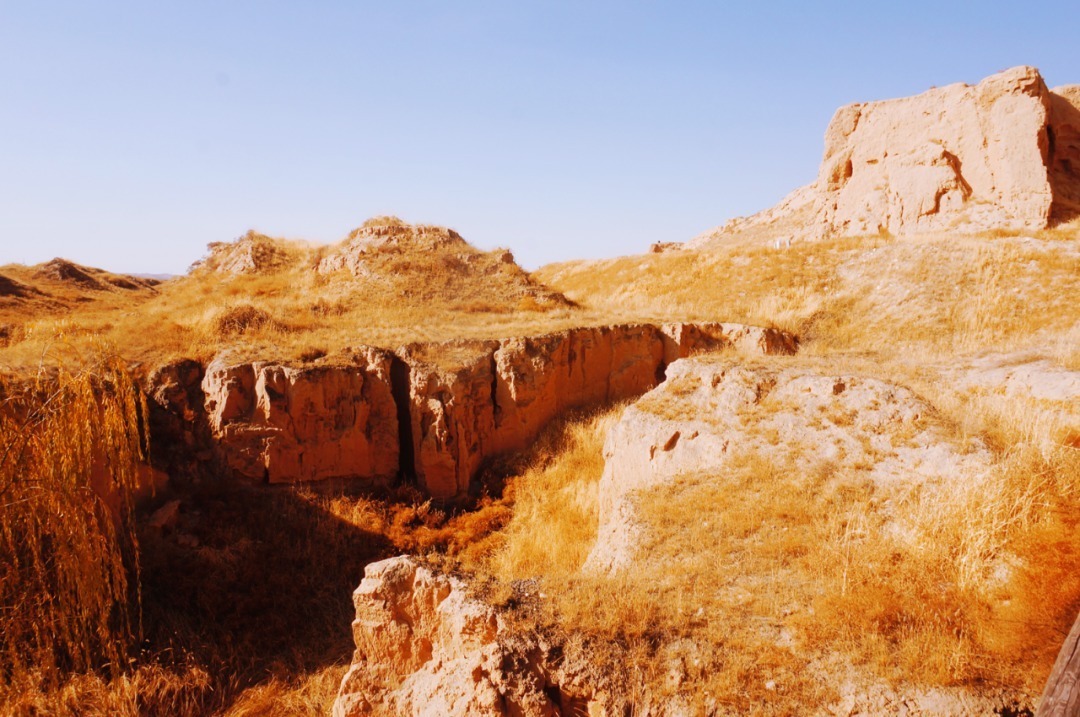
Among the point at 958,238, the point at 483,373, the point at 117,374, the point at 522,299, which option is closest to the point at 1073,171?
the point at 958,238

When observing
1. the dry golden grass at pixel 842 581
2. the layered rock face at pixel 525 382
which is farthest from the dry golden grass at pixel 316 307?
the dry golden grass at pixel 842 581

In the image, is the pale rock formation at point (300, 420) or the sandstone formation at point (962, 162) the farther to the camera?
the sandstone formation at point (962, 162)

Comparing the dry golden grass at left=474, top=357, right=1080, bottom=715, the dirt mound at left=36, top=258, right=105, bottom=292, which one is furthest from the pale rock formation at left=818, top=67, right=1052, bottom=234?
the dirt mound at left=36, top=258, right=105, bottom=292

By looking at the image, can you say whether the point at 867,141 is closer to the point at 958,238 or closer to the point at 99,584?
the point at 958,238

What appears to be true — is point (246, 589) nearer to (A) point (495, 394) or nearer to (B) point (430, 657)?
(B) point (430, 657)

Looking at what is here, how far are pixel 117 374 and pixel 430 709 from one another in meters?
4.45

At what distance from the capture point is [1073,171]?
22.9m

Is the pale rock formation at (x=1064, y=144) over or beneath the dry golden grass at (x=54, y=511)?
over

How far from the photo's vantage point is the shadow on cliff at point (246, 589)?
8.01m

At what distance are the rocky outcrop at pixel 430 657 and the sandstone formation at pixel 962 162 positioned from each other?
22.9 meters

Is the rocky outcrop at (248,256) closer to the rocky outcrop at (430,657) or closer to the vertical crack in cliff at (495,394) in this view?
the vertical crack in cliff at (495,394)

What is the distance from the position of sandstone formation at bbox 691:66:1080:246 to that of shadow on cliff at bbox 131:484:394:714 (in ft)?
74.6

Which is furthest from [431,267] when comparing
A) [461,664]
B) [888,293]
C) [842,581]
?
[842,581]

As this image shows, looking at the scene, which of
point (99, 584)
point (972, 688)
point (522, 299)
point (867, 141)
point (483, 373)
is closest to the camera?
point (972, 688)
